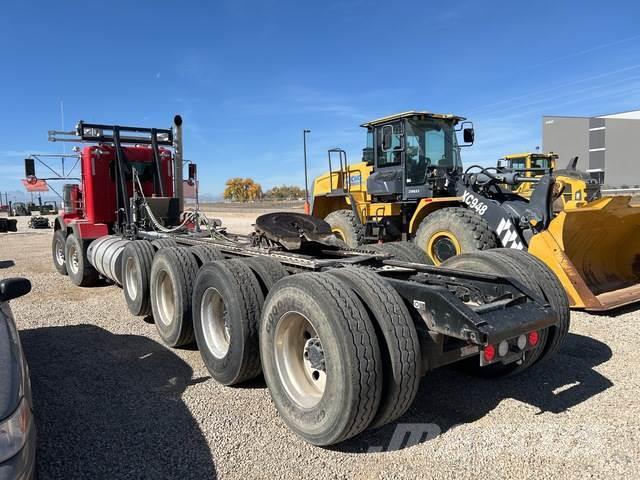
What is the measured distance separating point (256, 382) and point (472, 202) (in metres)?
4.74

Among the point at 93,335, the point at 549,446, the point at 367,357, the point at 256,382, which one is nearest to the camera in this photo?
the point at 367,357

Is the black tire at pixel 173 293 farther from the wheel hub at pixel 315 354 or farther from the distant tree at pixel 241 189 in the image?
the distant tree at pixel 241 189

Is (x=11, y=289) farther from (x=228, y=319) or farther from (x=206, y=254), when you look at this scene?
(x=206, y=254)

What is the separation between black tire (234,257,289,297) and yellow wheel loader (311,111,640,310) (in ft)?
11.5

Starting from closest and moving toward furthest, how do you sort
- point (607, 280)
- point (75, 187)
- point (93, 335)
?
1. point (93, 335)
2. point (607, 280)
3. point (75, 187)

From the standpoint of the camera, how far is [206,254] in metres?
5.36

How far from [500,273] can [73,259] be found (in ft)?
27.9

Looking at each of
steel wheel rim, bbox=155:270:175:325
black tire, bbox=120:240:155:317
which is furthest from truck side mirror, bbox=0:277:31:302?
black tire, bbox=120:240:155:317

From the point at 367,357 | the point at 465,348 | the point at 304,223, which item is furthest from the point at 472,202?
the point at 367,357

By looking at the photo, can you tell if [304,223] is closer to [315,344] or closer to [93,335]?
[315,344]

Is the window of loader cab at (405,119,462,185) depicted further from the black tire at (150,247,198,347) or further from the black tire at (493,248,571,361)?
the black tire at (493,248,571,361)

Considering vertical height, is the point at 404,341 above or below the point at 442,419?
above

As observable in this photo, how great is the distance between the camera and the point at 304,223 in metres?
5.45

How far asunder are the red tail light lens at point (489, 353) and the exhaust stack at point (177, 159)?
7.46 metres
